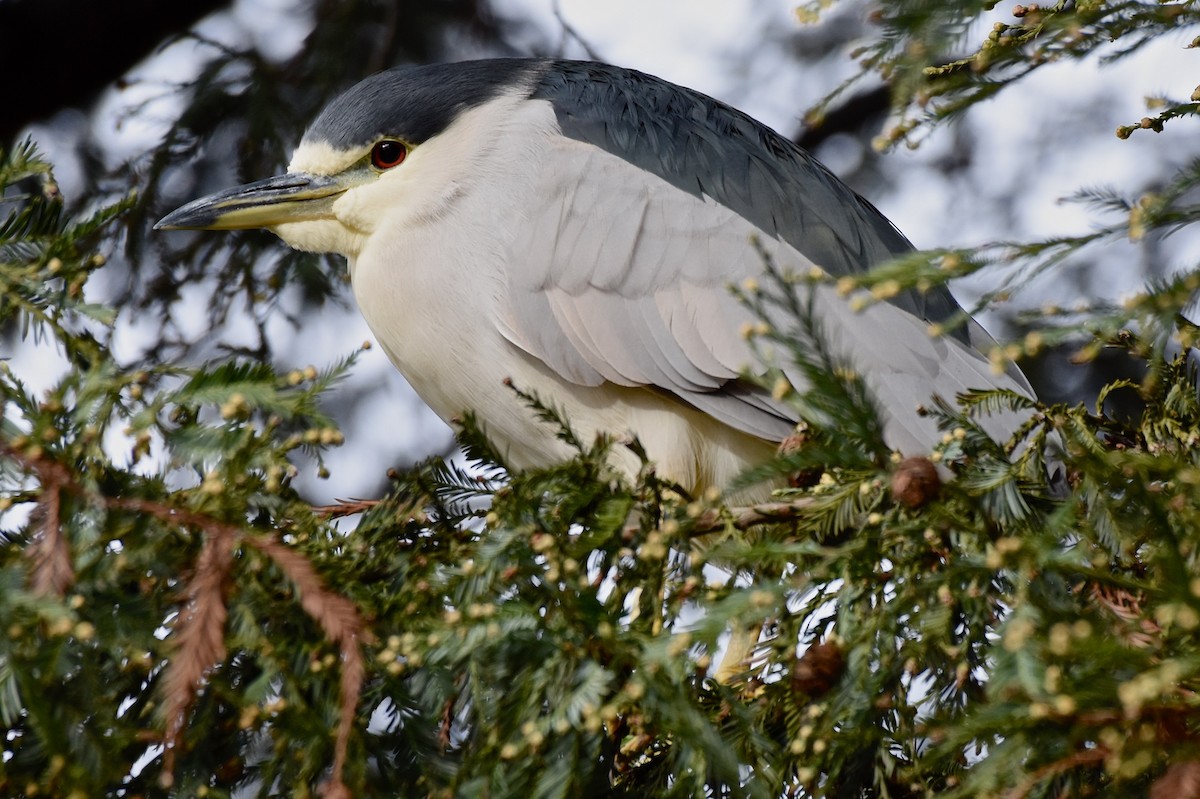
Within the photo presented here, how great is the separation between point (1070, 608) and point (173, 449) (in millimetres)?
885

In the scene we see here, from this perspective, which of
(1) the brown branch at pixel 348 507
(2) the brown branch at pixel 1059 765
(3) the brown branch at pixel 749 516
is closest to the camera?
(2) the brown branch at pixel 1059 765

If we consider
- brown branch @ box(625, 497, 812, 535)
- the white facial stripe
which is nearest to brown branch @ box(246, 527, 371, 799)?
brown branch @ box(625, 497, 812, 535)

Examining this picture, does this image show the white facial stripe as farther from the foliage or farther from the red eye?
the foliage

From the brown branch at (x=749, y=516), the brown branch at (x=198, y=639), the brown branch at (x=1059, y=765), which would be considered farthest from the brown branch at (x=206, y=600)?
the brown branch at (x=1059, y=765)

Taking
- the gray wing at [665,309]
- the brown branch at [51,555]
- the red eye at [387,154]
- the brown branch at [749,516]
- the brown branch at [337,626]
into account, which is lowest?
the gray wing at [665,309]

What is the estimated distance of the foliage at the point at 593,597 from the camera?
1089 millimetres

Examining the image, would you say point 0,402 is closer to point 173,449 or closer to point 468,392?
point 173,449

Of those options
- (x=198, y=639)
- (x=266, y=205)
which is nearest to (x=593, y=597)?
(x=198, y=639)

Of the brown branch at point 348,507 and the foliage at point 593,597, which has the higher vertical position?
the foliage at point 593,597

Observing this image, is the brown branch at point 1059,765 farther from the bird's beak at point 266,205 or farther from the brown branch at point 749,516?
the bird's beak at point 266,205

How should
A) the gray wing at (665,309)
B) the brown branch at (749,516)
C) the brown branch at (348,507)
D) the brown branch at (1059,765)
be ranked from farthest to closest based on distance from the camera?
the gray wing at (665,309) → the brown branch at (348,507) → the brown branch at (749,516) → the brown branch at (1059,765)

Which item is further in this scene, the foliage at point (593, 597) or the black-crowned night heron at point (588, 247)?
the black-crowned night heron at point (588, 247)

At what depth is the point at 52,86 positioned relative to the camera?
329 cm

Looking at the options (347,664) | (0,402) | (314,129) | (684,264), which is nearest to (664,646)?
(347,664)
